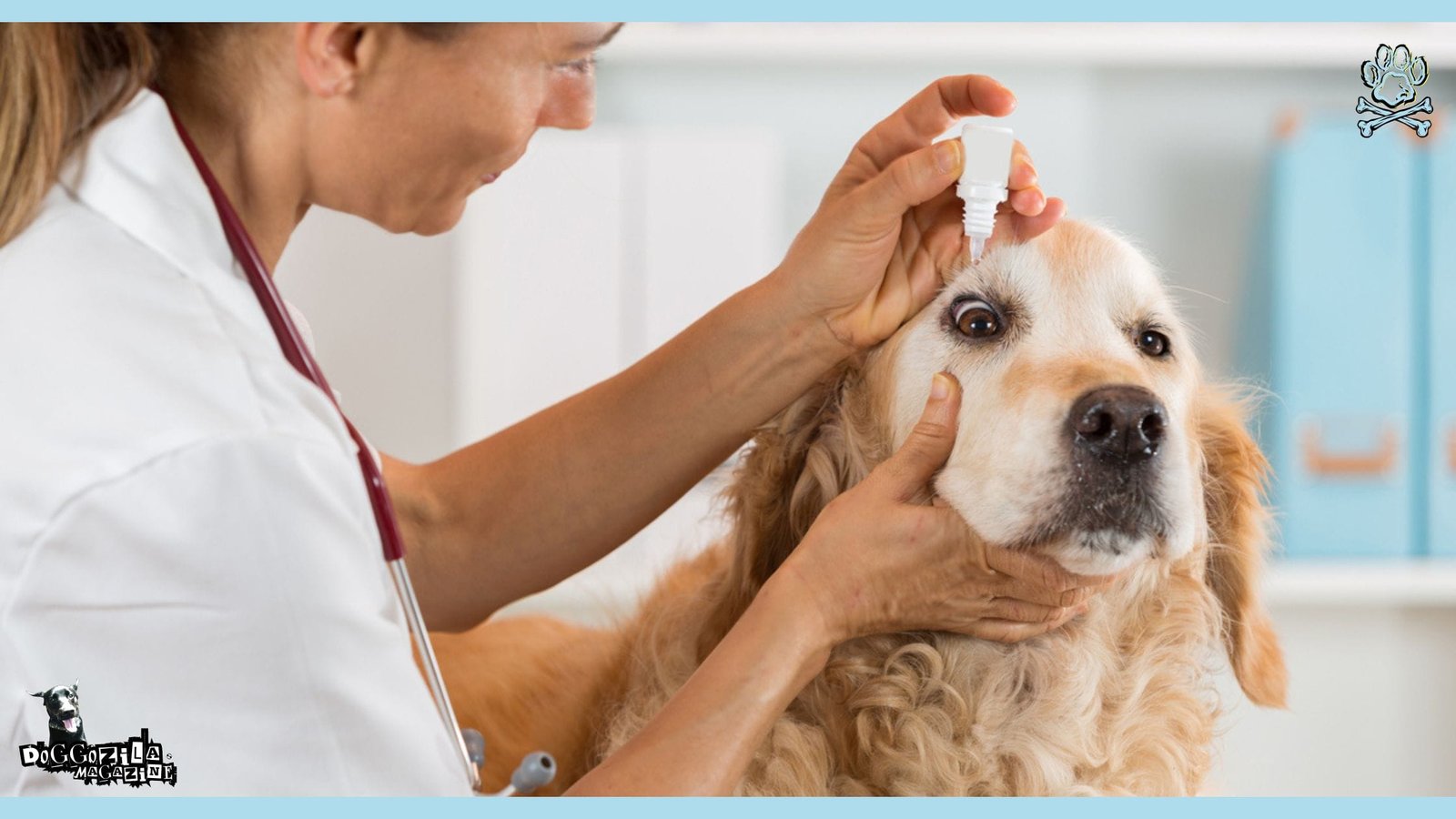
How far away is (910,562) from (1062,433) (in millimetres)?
142

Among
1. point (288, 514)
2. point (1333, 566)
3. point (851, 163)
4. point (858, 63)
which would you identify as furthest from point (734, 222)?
point (288, 514)

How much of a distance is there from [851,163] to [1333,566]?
910mm

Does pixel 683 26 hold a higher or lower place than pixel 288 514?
higher

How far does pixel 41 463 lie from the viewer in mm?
631

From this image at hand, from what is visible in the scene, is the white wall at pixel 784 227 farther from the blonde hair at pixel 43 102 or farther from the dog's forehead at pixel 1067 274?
the blonde hair at pixel 43 102

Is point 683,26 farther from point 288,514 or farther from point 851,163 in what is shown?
point 288,514

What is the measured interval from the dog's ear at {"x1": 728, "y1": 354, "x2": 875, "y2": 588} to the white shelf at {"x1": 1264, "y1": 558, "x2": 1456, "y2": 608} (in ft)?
2.37

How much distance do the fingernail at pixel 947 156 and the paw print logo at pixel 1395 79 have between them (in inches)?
18.6

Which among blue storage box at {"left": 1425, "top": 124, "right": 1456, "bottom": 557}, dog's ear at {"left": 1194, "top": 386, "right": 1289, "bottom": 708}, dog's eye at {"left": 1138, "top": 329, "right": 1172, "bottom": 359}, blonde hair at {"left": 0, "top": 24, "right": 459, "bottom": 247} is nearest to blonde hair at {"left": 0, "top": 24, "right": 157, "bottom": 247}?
blonde hair at {"left": 0, "top": 24, "right": 459, "bottom": 247}

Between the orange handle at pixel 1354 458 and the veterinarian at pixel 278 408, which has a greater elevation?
the veterinarian at pixel 278 408

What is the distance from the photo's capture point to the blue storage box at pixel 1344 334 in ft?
4.71

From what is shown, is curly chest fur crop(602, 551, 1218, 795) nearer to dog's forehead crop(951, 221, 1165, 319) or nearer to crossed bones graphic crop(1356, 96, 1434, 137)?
dog's forehead crop(951, 221, 1165, 319)

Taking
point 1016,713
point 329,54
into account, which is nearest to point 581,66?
point 329,54

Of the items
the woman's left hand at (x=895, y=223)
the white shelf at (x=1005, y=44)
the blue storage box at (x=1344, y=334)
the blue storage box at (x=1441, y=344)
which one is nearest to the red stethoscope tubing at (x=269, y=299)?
the woman's left hand at (x=895, y=223)
